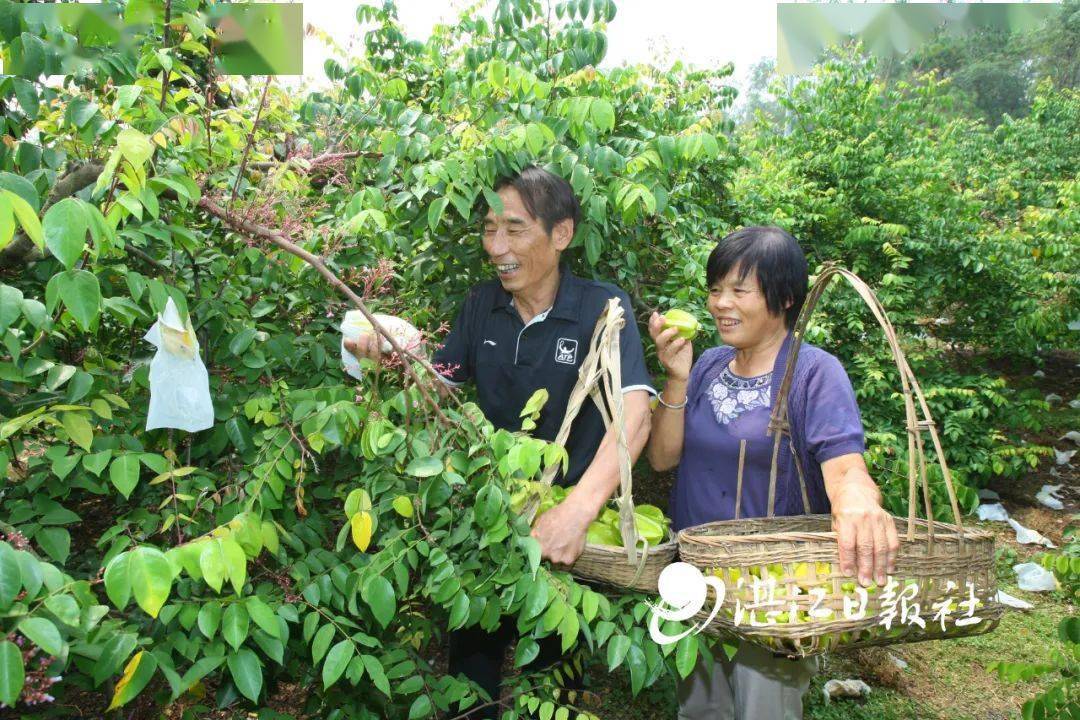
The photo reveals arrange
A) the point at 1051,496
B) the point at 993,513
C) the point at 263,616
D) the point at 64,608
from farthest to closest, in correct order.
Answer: the point at 1051,496 < the point at 993,513 < the point at 263,616 < the point at 64,608

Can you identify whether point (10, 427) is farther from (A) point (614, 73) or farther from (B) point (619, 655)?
(A) point (614, 73)

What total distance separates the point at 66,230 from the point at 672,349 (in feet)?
4.55

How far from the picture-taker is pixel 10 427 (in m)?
1.40

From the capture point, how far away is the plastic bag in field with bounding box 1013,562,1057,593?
12.8ft

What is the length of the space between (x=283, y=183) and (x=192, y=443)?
2.26ft

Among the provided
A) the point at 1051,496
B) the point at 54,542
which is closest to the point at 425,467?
the point at 54,542

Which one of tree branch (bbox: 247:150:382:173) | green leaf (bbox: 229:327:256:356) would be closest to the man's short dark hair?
tree branch (bbox: 247:150:382:173)

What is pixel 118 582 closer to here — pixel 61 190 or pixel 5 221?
pixel 5 221

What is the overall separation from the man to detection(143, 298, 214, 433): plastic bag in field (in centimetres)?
85

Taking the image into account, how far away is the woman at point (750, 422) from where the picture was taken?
195 centimetres

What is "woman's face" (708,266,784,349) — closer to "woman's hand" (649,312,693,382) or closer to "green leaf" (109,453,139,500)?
"woman's hand" (649,312,693,382)

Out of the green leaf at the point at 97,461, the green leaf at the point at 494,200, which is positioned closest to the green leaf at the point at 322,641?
the green leaf at the point at 97,461

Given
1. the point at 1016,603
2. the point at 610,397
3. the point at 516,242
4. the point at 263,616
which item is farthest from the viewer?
the point at 1016,603

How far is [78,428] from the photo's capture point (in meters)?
1.52
